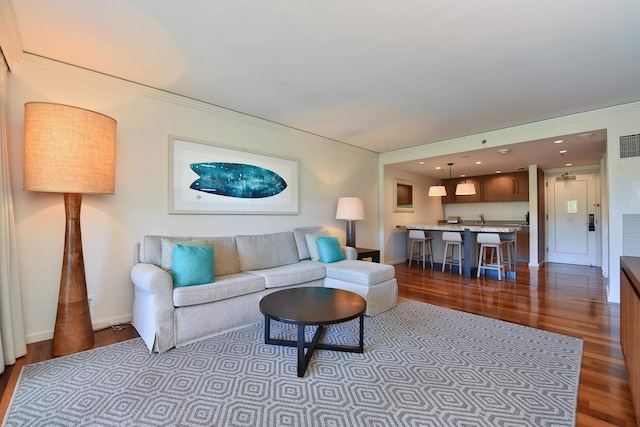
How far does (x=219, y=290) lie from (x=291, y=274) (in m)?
0.81

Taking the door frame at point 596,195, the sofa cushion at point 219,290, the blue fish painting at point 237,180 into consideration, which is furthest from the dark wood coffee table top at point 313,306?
the door frame at point 596,195

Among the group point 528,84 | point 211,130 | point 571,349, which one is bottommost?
point 571,349

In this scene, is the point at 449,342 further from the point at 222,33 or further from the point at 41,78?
the point at 41,78

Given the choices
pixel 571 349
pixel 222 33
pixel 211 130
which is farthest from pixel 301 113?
pixel 571 349

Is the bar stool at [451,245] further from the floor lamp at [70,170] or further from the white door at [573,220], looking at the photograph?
the floor lamp at [70,170]

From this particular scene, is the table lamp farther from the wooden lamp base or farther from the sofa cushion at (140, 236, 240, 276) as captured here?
the wooden lamp base

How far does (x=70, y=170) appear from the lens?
6.86ft

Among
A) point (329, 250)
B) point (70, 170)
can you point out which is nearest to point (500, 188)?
point (329, 250)

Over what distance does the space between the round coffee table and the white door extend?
6.33 meters

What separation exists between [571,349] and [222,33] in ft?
11.9

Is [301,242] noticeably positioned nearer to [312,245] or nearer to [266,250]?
[312,245]

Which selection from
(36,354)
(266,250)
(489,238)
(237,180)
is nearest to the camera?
(36,354)

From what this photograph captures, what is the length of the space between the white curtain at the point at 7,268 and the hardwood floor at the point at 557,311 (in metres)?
0.14

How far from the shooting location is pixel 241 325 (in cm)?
271
